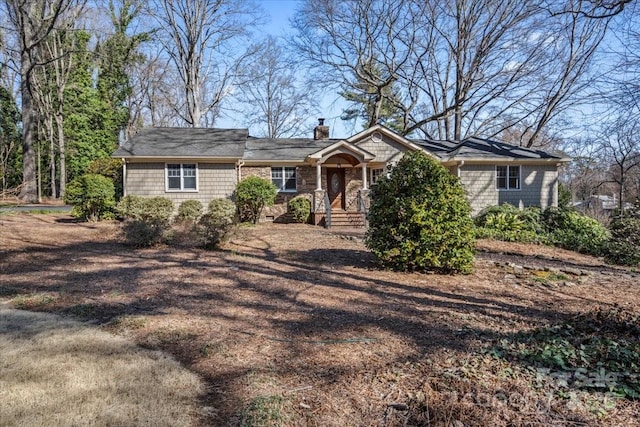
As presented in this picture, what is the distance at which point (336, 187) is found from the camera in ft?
61.1

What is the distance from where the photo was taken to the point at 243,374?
134 inches

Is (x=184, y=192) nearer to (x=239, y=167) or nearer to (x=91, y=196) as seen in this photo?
(x=239, y=167)

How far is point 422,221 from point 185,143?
1343 cm

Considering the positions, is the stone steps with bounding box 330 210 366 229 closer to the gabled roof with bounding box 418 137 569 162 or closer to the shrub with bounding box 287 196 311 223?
the shrub with bounding box 287 196 311 223

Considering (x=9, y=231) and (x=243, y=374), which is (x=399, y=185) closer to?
(x=243, y=374)

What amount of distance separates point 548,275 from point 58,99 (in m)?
30.5

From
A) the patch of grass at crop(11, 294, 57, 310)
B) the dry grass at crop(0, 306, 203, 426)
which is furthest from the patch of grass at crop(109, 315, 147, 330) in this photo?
the patch of grass at crop(11, 294, 57, 310)

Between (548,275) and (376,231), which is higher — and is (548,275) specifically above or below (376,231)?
below

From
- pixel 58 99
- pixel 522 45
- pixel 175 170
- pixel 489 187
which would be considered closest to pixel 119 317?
pixel 175 170

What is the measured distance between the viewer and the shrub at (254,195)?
15.8 metres

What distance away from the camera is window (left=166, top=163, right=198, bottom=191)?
16.5 metres

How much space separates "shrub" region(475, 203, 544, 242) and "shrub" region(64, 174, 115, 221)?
44.0ft

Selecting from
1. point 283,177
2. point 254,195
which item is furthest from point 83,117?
point 254,195

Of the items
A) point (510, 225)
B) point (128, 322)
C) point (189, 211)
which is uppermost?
point (189, 211)
